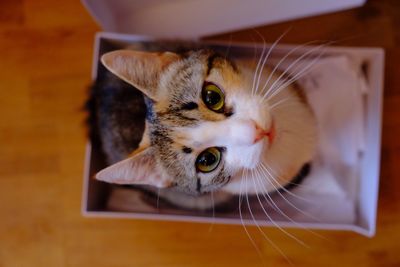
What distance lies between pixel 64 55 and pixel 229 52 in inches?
30.4

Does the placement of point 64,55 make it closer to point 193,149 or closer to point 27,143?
point 27,143

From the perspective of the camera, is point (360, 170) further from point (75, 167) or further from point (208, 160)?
point (75, 167)

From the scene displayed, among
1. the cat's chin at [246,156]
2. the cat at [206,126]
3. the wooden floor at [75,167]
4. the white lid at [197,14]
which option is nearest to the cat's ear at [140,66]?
the cat at [206,126]

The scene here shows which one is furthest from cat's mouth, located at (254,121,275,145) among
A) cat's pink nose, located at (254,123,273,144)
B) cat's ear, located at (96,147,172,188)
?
cat's ear, located at (96,147,172,188)

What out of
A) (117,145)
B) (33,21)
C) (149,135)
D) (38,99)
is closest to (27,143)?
(38,99)

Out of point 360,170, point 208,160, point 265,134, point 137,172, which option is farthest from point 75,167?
point 360,170

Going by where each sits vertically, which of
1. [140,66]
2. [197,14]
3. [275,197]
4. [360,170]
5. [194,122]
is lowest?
[275,197]

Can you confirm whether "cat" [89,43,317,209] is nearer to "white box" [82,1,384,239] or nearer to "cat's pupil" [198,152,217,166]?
"cat's pupil" [198,152,217,166]

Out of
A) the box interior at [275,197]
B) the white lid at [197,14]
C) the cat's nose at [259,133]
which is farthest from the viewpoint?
the white lid at [197,14]

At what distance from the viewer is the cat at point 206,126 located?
0.91 meters

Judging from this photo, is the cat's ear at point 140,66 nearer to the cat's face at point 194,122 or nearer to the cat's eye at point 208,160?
the cat's face at point 194,122

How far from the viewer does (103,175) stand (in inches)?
35.9

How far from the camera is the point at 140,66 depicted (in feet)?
3.09

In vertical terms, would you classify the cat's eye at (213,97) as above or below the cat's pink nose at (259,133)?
above
